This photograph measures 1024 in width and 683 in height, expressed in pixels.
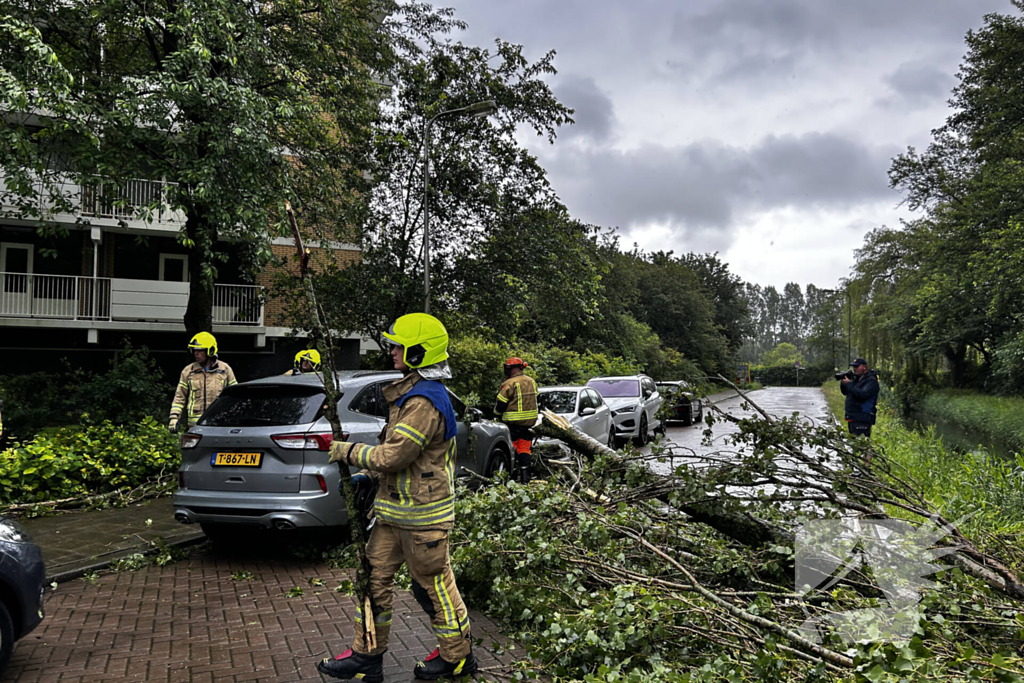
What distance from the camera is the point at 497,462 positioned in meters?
8.37

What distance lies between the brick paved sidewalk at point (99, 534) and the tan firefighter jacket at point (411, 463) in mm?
3518

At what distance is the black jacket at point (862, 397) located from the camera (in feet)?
32.1

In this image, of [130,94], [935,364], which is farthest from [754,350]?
[130,94]

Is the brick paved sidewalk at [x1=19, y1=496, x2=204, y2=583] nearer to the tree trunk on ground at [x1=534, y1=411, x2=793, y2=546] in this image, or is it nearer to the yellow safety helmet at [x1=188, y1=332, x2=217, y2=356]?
the yellow safety helmet at [x1=188, y1=332, x2=217, y2=356]

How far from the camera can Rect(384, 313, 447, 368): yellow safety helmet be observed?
3.58m

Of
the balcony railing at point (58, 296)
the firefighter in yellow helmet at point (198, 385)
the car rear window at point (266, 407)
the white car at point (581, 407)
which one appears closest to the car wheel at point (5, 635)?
the car rear window at point (266, 407)

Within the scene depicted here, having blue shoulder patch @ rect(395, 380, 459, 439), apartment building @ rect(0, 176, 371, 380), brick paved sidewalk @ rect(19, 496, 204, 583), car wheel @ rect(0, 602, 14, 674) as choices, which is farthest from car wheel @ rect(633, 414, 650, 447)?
car wheel @ rect(0, 602, 14, 674)

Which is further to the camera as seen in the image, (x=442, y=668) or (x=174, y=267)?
(x=174, y=267)

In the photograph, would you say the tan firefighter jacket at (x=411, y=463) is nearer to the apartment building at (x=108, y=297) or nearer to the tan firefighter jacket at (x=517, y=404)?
the tan firefighter jacket at (x=517, y=404)

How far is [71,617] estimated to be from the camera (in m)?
4.59

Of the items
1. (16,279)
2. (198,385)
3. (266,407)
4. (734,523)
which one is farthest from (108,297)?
(734,523)

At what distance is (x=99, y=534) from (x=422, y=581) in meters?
4.79

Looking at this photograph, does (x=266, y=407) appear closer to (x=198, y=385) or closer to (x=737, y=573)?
(x=198, y=385)

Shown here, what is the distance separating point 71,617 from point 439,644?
277cm
